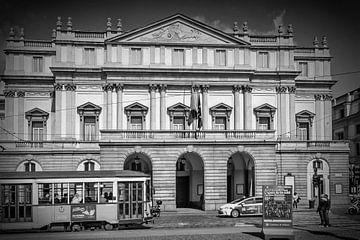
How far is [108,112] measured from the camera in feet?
156

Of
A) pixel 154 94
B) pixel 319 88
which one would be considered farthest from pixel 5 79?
pixel 319 88

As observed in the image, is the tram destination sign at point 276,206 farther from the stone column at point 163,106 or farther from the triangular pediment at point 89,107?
the triangular pediment at point 89,107

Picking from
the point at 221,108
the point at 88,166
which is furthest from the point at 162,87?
the point at 88,166

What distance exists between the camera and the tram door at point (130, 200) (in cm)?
2691

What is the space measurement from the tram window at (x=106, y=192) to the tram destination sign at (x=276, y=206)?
8.36m

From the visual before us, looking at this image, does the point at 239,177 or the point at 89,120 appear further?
A: the point at 89,120

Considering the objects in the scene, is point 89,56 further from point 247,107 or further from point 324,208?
point 324,208

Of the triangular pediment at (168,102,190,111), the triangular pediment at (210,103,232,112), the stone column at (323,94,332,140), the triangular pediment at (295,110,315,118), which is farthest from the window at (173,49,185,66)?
the stone column at (323,94,332,140)

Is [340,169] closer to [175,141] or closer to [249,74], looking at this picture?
[249,74]

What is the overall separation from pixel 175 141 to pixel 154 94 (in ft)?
32.4

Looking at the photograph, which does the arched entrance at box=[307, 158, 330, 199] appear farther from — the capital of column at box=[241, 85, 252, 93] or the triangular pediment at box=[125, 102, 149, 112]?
the triangular pediment at box=[125, 102, 149, 112]

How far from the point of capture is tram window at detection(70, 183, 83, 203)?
1037 inches

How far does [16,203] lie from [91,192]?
12.0 ft

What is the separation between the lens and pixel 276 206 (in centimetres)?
Result: 2208
